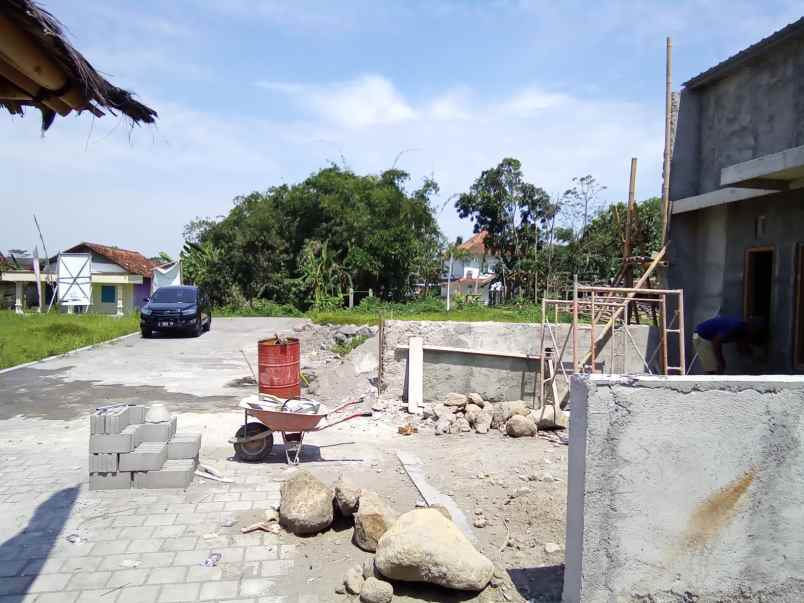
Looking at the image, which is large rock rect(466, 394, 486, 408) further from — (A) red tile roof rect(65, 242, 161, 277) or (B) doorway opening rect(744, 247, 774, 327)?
(A) red tile roof rect(65, 242, 161, 277)

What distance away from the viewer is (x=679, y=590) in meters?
3.59

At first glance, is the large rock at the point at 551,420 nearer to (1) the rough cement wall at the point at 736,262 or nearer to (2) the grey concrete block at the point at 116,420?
(1) the rough cement wall at the point at 736,262

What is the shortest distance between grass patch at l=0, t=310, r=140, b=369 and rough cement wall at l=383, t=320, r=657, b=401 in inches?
340

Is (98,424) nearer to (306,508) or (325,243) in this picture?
(306,508)

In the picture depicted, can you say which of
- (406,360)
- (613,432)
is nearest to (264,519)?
(613,432)

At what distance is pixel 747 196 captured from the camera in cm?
1009

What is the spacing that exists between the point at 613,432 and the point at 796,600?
1.63 m

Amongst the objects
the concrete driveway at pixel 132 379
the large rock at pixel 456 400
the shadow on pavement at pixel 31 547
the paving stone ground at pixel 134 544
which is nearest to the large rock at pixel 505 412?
the large rock at pixel 456 400

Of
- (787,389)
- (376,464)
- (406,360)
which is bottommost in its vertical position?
(376,464)

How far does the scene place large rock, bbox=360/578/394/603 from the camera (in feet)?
12.6

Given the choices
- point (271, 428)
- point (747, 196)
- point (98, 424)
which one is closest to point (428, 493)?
point (271, 428)

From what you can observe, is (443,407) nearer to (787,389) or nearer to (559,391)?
(559,391)

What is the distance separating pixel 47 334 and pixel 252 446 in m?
14.6

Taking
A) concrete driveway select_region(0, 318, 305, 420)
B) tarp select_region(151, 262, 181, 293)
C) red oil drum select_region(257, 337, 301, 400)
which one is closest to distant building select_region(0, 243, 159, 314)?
tarp select_region(151, 262, 181, 293)
